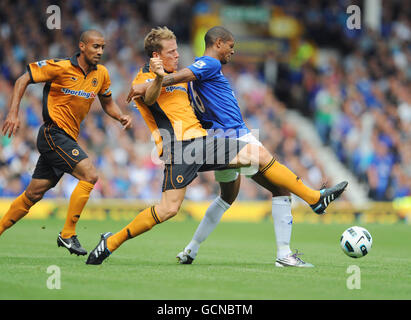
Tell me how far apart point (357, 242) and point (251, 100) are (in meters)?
14.0

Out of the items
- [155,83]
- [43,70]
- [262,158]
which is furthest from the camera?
[43,70]

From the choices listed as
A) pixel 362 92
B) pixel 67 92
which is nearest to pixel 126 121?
pixel 67 92

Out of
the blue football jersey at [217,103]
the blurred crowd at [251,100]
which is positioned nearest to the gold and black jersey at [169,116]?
the blue football jersey at [217,103]

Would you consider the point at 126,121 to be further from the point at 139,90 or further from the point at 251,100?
the point at 251,100

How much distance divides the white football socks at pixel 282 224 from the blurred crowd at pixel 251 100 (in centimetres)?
1126

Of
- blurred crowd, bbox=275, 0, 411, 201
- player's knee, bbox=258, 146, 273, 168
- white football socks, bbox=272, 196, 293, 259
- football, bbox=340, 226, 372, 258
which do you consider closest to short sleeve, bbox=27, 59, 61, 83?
player's knee, bbox=258, 146, 273, 168

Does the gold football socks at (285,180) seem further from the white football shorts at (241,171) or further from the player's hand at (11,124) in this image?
the player's hand at (11,124)

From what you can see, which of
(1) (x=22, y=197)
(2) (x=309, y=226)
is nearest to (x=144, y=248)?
(1) (x=22, y=197)

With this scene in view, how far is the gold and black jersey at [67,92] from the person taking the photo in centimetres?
877

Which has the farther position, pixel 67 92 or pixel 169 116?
pixel 67 92

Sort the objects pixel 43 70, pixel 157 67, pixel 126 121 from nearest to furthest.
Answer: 1. pixel 157 67
2. pixel 43 70
3. pixel 126 121

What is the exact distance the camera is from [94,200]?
18.6 metres

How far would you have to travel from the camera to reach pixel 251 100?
2192cm

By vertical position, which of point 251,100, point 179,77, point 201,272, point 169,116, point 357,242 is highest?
point 251,100
